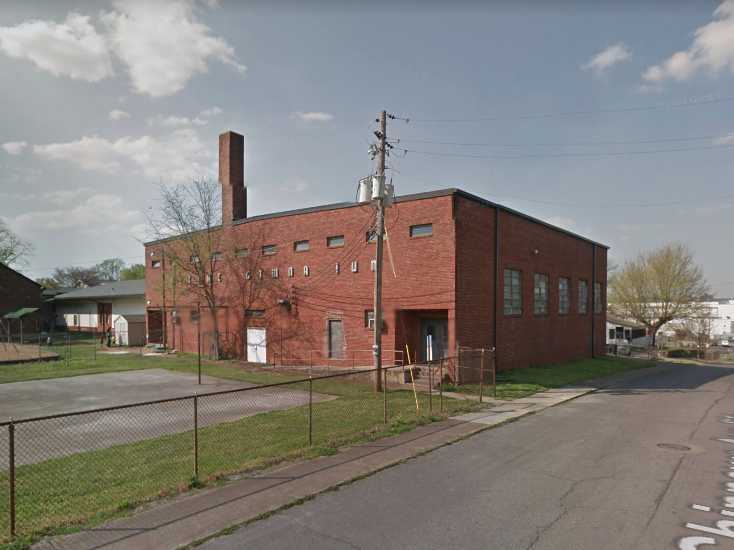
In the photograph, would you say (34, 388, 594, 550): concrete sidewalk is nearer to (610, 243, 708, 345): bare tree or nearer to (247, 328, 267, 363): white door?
(247, 328, 267, 363): white door

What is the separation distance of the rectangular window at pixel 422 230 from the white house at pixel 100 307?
28435mm

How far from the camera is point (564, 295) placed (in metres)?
29.8

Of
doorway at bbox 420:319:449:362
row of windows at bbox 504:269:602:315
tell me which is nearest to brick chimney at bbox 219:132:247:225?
doorway at bbox 420:319:449:362

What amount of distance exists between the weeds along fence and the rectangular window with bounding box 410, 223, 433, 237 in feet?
23.7

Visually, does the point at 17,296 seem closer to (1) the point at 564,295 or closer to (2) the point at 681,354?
(1) the point at 564,295

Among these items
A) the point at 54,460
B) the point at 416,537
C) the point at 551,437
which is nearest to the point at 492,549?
the point at 416,537

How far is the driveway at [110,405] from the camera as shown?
34.2 ft

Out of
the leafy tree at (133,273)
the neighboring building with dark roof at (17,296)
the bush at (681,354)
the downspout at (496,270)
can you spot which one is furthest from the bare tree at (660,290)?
the leafy tree at (133,273)

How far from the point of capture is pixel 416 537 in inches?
228

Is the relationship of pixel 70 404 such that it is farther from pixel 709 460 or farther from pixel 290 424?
pixel 709 460

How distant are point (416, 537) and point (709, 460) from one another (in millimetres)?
6963

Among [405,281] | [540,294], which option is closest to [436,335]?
[405,281]

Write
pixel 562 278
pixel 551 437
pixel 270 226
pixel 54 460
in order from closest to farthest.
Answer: pixel 54 460 < pixel 551 437 < pixel 270 226 < pixel 562 278

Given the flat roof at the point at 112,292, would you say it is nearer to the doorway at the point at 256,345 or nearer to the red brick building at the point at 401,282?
the red brick building at the point at 401,282
